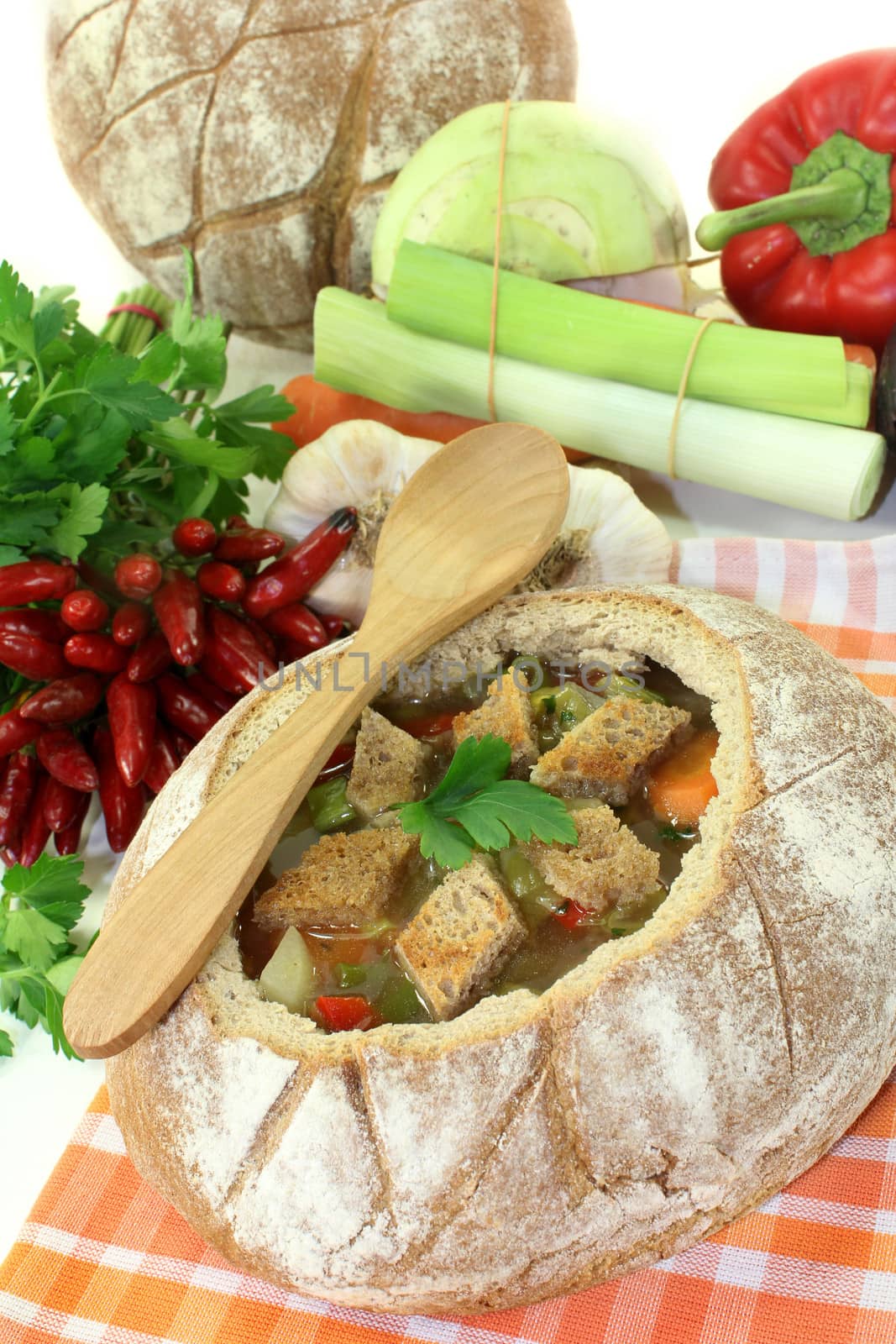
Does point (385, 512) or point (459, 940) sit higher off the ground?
point (385, 512)

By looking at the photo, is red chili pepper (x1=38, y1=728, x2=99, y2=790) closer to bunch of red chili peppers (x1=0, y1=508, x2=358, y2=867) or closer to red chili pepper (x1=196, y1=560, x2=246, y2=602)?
bunch of red chili peppers (x1=0, y1=508, x2=358, y2=867)

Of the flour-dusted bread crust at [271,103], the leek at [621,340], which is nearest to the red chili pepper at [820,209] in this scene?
the leek at [621,340]

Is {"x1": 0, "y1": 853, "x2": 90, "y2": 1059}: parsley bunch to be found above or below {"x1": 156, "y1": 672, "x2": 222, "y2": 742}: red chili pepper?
below

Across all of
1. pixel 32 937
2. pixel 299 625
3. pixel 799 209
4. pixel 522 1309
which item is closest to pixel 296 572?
pixel 299 625

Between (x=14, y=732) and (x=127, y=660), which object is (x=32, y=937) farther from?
(x=127, y=660)

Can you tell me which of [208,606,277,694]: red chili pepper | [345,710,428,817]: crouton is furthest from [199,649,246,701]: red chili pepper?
[345,710,428,817]: crouton

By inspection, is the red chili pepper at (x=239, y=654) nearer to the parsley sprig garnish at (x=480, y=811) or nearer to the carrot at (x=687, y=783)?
the parsley sprig garnish at (x=480, y=811)
